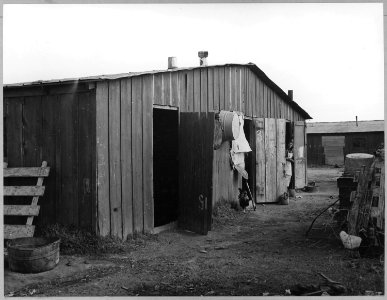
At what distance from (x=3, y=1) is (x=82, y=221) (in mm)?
3644

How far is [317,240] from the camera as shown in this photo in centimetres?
756

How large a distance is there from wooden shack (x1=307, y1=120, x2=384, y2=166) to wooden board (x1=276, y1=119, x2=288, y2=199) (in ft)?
54.0

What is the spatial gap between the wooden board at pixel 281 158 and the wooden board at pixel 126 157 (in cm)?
667

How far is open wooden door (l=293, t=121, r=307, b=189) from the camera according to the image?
1503cm

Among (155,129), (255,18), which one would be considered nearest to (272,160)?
(155,129)

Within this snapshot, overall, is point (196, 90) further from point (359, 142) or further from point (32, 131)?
point (359, 142)

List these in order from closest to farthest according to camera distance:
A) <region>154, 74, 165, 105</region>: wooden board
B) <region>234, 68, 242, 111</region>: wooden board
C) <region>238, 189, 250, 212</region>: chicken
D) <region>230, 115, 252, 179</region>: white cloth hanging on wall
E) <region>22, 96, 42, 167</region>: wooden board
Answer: <region>22, 96, 42, 167</region>: wooden board → <region>154, 74, 165, 105</region>: wooden board → <region>230, 115, 252, 179</region>: white cloth hanging on wall → <region>238, 189, 250, 212</region>: chicken → <region>234, 68, 242, 111</region>: wooden board

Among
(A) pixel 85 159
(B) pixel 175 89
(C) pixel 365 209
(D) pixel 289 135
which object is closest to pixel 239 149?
(B) pixel 175 89

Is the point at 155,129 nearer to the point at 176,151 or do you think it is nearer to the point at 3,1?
the point at 176,151

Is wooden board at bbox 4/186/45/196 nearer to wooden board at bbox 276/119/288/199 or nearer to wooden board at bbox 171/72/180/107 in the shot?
wooden board at bbox 171/72/180/107

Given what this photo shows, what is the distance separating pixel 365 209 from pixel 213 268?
108 inches

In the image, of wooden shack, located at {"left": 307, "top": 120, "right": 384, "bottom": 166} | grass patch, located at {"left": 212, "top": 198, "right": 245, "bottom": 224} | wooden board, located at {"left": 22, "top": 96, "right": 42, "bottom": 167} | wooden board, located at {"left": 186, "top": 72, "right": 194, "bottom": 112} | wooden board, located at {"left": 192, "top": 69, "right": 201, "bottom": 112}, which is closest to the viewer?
wooden board, located at {"left": 22, "top": 96, "right": 42, "bottom": 167}

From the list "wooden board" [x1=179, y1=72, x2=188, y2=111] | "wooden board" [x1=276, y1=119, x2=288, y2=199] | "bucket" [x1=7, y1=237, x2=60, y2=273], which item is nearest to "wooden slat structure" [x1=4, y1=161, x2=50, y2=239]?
"bucket" [x1=7, y1=237, x2=60, y2=273]

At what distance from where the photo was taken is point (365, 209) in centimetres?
668
